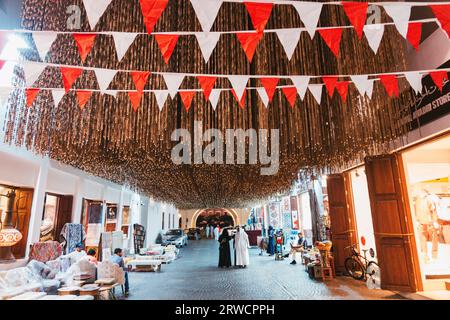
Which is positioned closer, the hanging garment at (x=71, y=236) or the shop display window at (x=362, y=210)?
the hanging garment at (x=71, y=236)

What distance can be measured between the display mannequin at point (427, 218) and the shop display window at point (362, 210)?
46.1 inches

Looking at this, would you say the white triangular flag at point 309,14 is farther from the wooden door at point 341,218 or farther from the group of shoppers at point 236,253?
the group of shoppers at point 236,253

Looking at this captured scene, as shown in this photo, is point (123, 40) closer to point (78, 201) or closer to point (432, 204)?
point (78, 201)

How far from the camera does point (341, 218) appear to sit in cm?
816

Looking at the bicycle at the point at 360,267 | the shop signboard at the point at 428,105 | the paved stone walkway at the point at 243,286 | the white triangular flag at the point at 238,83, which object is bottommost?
the paved stone walkway at the point at 243,286

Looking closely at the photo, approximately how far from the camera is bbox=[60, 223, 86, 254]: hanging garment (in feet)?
24.4

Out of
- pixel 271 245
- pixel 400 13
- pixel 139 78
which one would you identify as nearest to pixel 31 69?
pixel 139 78

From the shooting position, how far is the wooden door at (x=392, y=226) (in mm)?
5629

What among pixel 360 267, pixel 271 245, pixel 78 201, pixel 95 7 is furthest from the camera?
pixel 271 245

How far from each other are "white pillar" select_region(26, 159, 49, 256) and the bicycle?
26.2 feet

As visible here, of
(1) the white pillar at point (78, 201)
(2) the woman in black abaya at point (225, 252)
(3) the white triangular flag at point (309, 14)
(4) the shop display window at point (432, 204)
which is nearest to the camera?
(3) the white triangular flag at point (309, 14)

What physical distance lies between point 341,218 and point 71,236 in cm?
791

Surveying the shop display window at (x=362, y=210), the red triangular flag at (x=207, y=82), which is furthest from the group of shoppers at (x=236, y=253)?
the red triangular flag at (x=207, y=82)

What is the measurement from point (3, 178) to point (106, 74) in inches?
167
